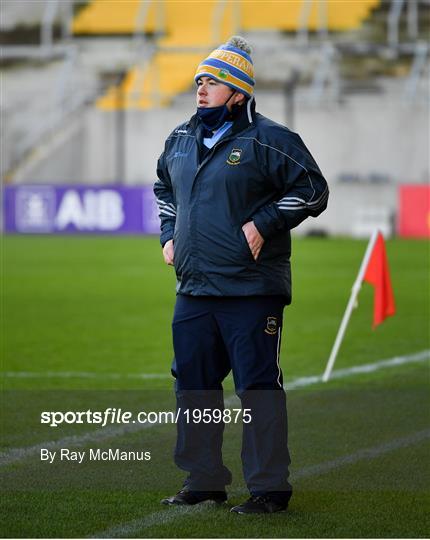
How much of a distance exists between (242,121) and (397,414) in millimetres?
3107

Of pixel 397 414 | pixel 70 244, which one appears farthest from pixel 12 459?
pixel 70 244

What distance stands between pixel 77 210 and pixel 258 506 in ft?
87.0

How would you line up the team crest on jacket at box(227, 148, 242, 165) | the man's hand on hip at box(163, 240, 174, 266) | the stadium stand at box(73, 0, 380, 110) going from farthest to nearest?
the stadium stand at box(73, 0, 380, 110), the man's hand on hip at box(163, 240, 174, 266), the team crest on jacket at box(227, 148, 242, 165)

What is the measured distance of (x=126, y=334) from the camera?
12.4m

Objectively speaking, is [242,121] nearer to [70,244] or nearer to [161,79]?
[70,244]

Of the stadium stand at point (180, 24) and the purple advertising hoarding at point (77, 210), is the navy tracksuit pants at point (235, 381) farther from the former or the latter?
the stadium stand at point (180, 24)

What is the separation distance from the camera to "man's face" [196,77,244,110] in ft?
18.0

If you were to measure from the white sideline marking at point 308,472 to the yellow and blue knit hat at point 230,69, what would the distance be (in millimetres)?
1767

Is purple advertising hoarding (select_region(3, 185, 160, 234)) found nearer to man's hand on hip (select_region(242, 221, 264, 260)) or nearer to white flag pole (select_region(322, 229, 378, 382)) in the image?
white flag pole (select_region(322, 229, 378, 382))

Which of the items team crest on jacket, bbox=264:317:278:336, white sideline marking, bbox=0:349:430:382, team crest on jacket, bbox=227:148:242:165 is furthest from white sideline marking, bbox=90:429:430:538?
white sideline marking, bbox=0:349:430:382

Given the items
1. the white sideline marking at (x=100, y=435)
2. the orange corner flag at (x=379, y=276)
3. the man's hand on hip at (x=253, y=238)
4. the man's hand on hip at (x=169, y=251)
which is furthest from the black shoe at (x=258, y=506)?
the orange corner flag at (x=379, y=276)

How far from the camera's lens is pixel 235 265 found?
550 centimetres

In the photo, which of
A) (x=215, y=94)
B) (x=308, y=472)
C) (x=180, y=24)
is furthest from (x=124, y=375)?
(x=180, y=24)

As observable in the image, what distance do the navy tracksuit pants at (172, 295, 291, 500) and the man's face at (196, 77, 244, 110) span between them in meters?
0.81
